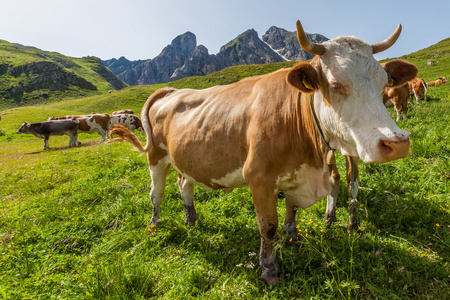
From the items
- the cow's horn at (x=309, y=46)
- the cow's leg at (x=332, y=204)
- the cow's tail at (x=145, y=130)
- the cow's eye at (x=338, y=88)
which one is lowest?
the cow's leg at (x=332, y=204)

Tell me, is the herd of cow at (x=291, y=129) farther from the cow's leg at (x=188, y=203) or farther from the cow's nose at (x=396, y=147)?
the cow's leg at (x=188, y=203)

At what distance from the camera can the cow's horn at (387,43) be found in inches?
95.0

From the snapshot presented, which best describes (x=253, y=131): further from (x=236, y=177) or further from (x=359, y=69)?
(x=359, y=69)

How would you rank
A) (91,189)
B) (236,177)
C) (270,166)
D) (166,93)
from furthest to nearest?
(91,189) < (166,93) < (236,177) < (270,166)

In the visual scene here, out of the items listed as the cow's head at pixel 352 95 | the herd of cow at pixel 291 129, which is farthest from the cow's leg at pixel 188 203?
the cow's head at pixel 352 95

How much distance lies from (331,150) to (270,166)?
678mm

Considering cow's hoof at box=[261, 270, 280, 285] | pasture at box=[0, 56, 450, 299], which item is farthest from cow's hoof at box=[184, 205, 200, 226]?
cow's hoof at box=[261, 270, 280, 285]

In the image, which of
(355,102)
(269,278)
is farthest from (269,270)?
(355,102)

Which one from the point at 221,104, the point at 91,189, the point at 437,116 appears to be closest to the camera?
the point at 221,104

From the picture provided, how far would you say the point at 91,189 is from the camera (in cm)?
623

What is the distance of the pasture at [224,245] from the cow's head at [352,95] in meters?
1.30

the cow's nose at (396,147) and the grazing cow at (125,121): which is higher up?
the cow's nose at (396,147)

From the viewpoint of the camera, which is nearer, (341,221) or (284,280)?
(284,280)

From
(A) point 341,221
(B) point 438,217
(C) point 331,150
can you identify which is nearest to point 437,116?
(B) point 438,217
